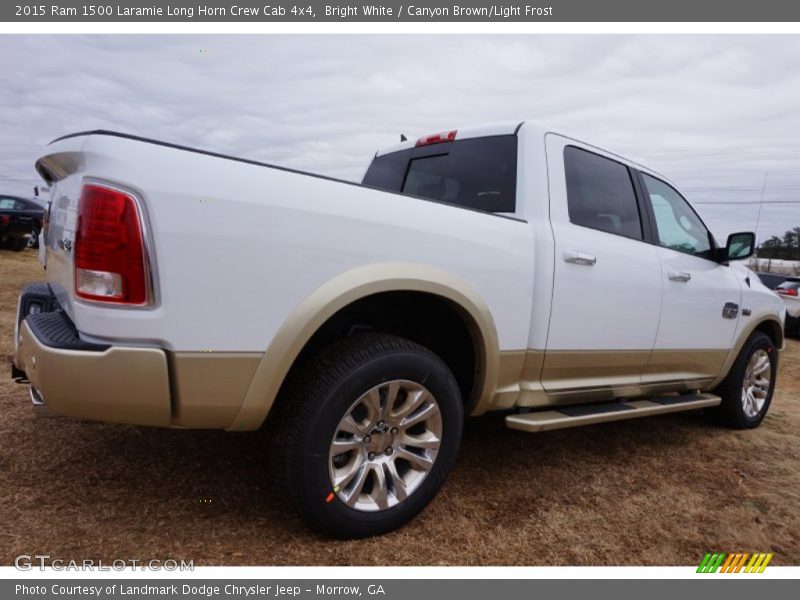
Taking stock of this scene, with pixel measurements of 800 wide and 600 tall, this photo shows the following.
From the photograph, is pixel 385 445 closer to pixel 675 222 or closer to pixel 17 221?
pixel 675 222

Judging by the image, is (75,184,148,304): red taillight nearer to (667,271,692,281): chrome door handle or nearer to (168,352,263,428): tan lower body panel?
(168,352,263,428): tan lower body panel

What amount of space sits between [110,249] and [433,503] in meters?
1.85

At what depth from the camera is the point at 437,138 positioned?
3.60 metres

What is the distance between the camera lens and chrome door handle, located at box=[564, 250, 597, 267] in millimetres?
2957

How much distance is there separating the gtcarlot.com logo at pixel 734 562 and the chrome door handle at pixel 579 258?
1.47m

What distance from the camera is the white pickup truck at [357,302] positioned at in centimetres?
189

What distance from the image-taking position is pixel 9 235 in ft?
47.8

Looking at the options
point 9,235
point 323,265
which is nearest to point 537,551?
point 323,265

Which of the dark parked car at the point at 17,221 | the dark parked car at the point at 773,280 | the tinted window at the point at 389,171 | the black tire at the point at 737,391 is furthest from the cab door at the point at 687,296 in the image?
the dark parked car at the point at 17,221

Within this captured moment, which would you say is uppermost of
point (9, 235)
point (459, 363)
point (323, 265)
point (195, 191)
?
point (195, 191)

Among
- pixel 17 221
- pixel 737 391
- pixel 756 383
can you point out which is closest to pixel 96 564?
pixel 737 391

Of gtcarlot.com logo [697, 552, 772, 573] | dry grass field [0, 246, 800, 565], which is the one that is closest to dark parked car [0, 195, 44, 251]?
dry grass field [0, 246, 800, 565]

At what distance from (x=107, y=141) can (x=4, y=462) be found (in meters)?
1.90

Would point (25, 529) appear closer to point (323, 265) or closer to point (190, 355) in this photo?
point (190, 355)
